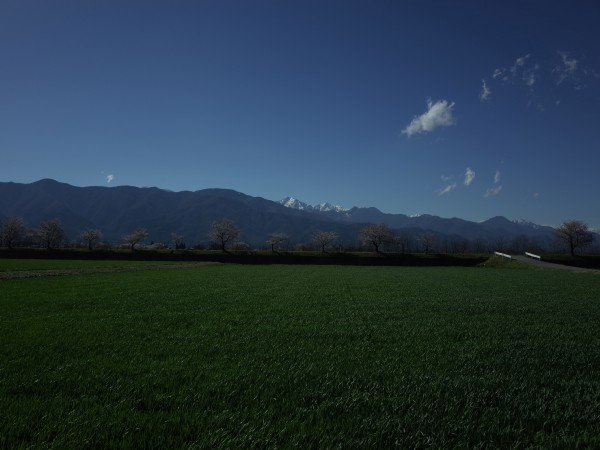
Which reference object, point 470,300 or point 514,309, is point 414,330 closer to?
point 514,309

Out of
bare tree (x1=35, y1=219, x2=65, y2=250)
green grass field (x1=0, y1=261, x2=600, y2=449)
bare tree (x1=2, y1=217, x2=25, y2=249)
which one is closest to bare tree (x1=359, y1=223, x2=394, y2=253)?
bare tree (x1=35, y1=219, x2=65, y2=250)

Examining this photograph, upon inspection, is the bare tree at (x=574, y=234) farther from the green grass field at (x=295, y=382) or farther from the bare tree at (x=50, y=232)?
the bare tree at (x=50, y=232)

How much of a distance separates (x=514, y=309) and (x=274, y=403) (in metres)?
14.5

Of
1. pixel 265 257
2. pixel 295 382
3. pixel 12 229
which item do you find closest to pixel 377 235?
pixel 265 257

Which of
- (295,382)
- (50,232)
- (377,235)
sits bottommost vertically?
(295,382)

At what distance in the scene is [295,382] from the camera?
6441 millimetres

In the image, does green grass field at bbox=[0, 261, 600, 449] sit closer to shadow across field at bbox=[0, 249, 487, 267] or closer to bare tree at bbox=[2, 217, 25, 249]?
shadow across field at bbox=[0, 249, 487, 267]

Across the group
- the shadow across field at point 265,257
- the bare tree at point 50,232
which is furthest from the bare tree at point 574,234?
the bare tree at point 50,232

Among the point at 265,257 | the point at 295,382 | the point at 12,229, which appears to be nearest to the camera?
the point at 295,382

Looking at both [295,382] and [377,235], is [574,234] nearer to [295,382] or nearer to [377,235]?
[377,235]

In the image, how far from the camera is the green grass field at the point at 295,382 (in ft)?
15.4

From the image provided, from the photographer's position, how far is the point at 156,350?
28.2ft

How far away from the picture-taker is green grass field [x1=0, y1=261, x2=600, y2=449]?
4.69 metres

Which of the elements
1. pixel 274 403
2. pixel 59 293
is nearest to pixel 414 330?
pixel 274 403
